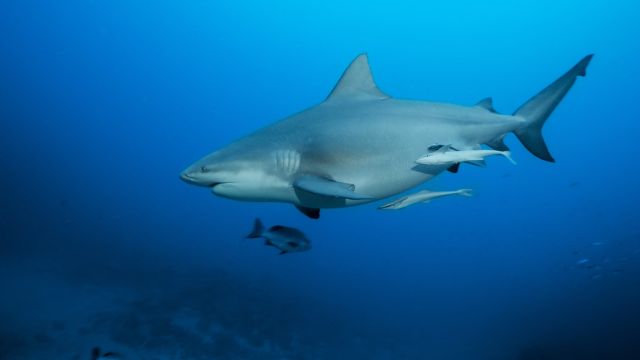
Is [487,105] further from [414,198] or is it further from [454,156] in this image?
[454,156]

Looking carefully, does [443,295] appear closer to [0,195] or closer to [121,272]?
[121,272]

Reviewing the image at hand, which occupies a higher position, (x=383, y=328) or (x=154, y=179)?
(x=154, y=179)

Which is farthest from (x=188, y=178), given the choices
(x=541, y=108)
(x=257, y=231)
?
(x=257, y=231)

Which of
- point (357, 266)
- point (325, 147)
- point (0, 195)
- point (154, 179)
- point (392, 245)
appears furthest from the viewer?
point (154, 179)

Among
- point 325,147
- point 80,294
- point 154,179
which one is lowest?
point 325,147

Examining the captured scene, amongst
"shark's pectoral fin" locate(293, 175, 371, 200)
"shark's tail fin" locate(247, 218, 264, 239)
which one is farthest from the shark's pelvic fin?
"shark's tail fin" locate(247, 218, 264, 239)

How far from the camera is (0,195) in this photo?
34125 millimetres

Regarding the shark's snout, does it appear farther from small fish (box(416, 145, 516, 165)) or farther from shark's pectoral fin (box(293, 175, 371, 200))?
small fish (box(416, 145, 516, 165))

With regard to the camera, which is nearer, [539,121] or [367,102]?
[367,102]

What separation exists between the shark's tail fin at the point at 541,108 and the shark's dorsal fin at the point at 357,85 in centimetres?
160

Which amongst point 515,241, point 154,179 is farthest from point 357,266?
point 154,179

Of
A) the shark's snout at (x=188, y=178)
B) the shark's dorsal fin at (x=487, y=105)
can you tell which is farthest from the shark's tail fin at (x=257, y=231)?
the shark's dorsal fin at (x=487, y=105)

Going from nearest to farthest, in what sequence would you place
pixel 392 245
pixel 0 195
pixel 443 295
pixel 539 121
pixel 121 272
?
1. pixel 539 121
2. pixel 121 272
3. pixel 0 195
4. pixel 443 295
5. pixel 392 245

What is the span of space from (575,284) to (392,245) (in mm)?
57306
